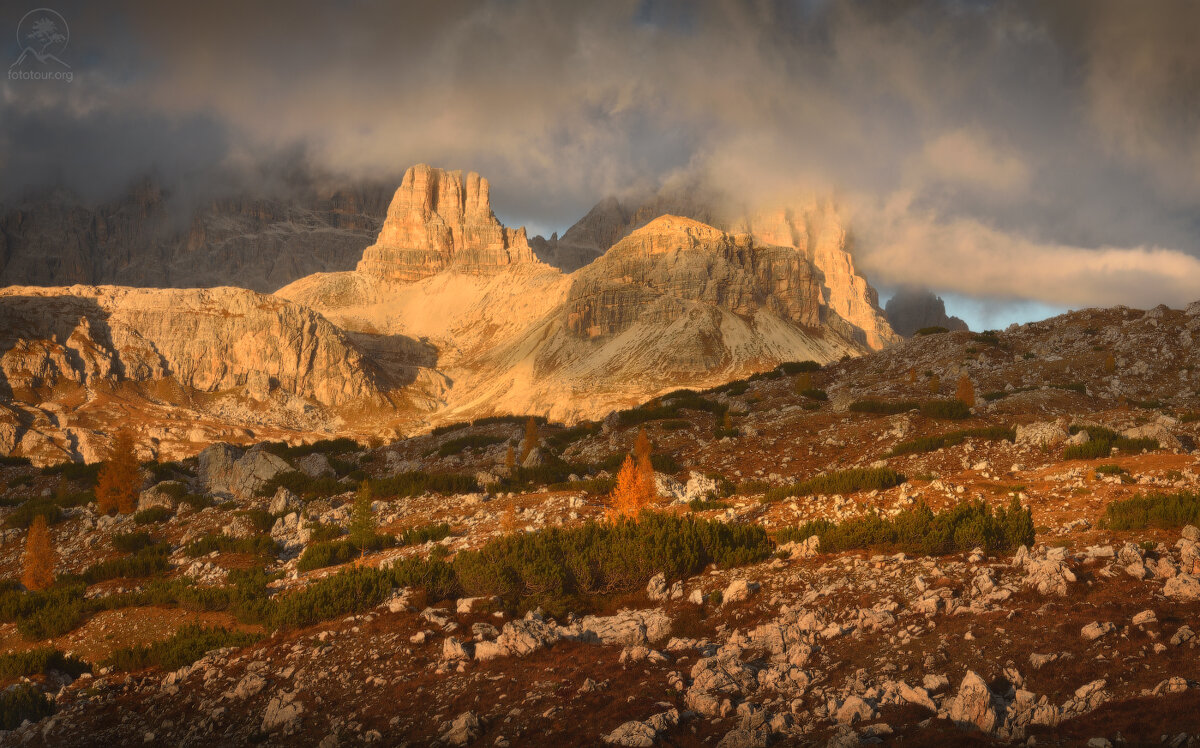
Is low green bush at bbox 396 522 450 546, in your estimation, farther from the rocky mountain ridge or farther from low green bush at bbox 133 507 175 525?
the rocky mountain ridge

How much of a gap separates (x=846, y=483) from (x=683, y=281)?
132 meters

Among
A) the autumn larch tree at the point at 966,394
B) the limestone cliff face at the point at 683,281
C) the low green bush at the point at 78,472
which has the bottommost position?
the low green bush at the point at 78,472

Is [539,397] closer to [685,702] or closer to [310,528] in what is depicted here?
[310,528]

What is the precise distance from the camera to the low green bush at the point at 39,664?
11.0 metres

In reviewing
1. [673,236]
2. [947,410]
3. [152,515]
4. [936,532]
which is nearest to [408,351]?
[673,236]

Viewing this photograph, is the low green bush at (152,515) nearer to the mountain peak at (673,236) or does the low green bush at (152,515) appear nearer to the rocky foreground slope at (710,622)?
the rocky foreground slope at (710,622)

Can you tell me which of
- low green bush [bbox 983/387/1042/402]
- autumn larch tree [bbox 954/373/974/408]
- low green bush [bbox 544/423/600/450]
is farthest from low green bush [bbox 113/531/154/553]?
low green bush [bbox 983/387/1042/402]

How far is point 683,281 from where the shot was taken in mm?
145125

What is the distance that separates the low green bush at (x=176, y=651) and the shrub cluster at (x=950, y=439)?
52.6ft

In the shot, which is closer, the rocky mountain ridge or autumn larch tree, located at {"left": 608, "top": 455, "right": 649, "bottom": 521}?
autumn larch tree, located at {"left": 608, "top": 455, "right": 649, "bottom": 521}

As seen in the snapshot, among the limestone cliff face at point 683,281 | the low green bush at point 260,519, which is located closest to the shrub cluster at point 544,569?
the low green bush at point 260,519

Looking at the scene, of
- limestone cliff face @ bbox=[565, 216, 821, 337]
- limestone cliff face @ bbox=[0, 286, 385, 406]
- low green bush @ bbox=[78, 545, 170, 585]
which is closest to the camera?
low green bush @ bbox=[78, 545, 170, 585]

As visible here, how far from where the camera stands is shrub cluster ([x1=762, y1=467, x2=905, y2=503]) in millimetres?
15156

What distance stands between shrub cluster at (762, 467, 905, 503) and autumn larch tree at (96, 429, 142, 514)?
18269 mm
